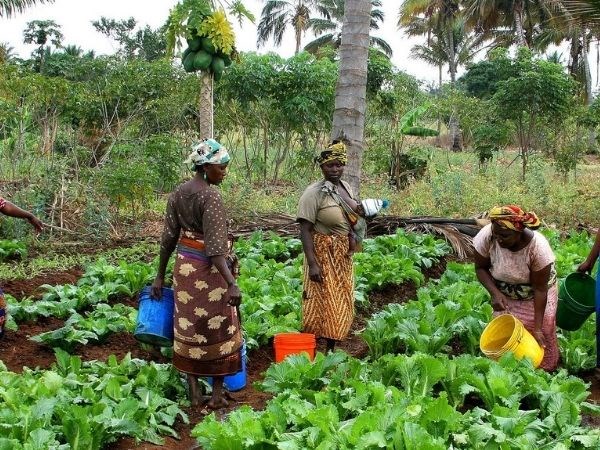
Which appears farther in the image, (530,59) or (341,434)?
(530,59)

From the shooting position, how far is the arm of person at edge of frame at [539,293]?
192 inches

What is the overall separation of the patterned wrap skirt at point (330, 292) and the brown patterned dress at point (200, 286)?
3.79 ft

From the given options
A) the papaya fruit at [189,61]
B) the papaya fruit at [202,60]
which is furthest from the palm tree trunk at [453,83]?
the papaya fruit at [202,60]

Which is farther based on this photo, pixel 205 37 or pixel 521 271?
pixel 205 37

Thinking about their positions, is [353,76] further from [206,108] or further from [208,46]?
[206,108]

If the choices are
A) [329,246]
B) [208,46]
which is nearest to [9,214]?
[329,246]

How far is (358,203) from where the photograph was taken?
577 centimetres

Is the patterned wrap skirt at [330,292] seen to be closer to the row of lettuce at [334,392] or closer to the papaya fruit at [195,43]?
the row of lettuce at [334,392]

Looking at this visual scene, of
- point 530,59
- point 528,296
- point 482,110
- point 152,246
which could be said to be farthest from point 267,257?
point 482,110

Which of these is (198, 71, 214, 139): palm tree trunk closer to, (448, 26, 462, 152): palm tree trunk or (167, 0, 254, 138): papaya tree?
(167, 0, 254, 138): papaya tree

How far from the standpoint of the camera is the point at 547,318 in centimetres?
514

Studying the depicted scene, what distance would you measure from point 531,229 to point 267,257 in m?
4.73

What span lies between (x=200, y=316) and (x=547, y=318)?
7.69 ft

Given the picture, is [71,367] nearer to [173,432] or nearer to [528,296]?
[173,432]
